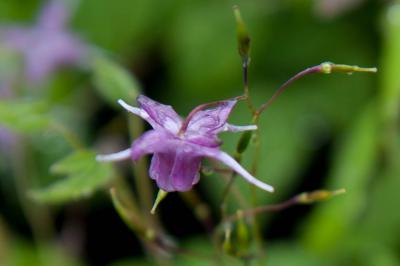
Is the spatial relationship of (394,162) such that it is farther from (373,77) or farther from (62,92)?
(62,92)

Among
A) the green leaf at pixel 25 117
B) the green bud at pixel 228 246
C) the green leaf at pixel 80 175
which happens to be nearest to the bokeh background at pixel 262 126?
the green leaf at pixel 25 117

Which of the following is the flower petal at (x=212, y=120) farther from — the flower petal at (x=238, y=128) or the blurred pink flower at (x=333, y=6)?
the blurred pink flower at (x=333, y=6)

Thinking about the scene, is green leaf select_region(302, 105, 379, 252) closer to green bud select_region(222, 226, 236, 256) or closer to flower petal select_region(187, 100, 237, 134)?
green bud select_region(222, 226, 236, 256)

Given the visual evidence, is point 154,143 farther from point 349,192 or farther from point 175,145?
point 349,192

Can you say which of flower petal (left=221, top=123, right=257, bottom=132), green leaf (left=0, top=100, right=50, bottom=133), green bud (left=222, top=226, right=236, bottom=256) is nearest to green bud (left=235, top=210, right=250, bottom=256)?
green bud (left=222, top=226, right=236, bottom=256)

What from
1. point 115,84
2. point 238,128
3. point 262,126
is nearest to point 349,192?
point 262,126

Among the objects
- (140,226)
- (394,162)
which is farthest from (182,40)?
(140,226)
